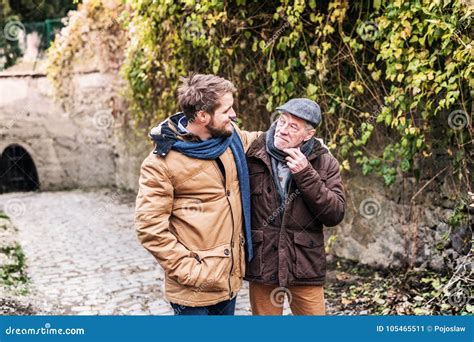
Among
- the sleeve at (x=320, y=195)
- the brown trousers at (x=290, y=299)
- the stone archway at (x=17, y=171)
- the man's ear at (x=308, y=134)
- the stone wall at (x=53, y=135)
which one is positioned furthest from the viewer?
the stone archway at (x=17, y=171)

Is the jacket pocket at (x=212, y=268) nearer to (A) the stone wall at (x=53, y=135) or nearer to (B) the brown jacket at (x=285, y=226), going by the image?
(B) the brown jacket at (x=285, y=226)

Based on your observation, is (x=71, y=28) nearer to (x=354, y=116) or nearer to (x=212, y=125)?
(x=354, y=116)

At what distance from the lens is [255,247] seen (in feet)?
10.2

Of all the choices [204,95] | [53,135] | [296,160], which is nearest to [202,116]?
[204,95]

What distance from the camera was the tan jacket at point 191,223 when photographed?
2758mm

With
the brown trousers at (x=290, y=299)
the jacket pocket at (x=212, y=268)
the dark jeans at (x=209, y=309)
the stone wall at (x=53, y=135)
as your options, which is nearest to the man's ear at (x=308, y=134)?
the jacket pocket at (x=212, y=268)

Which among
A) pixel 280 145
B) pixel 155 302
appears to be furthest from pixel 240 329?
pixel 155 302

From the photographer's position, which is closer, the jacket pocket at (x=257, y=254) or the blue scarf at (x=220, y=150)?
the blue scarf at (x=220, y=150)

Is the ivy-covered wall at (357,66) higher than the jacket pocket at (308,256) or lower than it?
higher

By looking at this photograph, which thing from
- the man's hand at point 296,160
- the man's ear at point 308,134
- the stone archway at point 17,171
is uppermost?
the man's ear at point 308,134

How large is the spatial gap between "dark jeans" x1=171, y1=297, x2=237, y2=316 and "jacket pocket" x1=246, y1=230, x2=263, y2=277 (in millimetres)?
199

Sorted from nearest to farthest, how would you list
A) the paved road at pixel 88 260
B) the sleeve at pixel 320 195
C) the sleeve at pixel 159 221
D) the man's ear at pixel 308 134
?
the sleeve at pixel 159 221 → the sleeve at pixel 320 195 → the man's ear at pixel 308 134 → the paved road at pixel 88 260

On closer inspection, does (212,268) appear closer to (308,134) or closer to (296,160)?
(296,160)

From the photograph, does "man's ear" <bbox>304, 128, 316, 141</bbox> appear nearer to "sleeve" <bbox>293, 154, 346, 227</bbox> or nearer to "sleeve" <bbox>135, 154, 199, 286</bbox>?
"sleeve" <bbox>293, 154, 346, 227</bbox>
